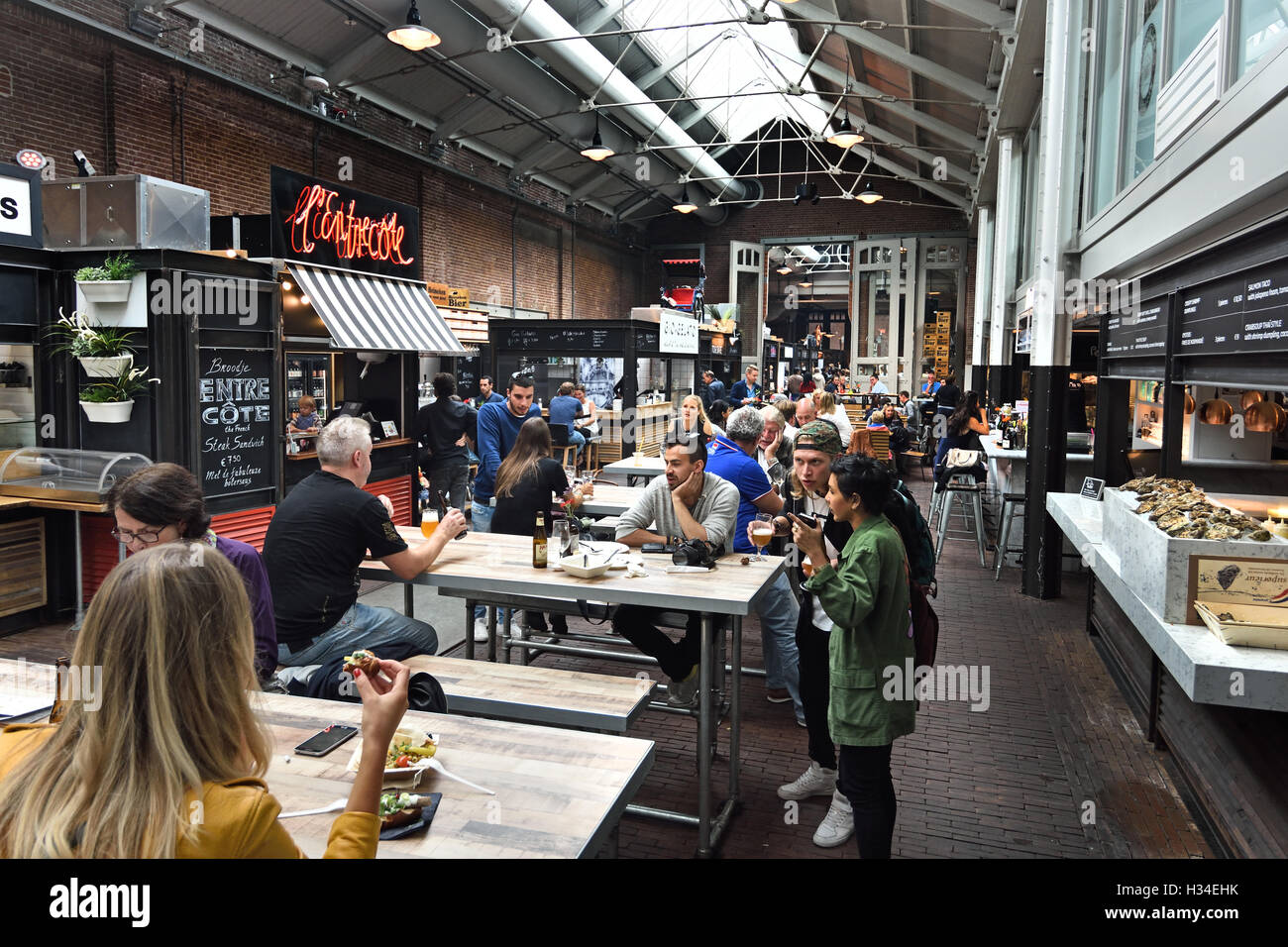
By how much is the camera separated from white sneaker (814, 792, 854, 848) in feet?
3.50

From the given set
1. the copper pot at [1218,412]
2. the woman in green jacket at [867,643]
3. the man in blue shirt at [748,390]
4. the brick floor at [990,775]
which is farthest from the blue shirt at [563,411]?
the woman in green jacket at [867,643]

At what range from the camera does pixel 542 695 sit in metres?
3.01

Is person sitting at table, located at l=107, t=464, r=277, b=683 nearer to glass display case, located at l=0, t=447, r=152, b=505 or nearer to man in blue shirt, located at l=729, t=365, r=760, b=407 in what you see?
glass display case, located at l=0, t=447, r=152, b=505

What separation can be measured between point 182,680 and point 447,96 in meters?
15.0

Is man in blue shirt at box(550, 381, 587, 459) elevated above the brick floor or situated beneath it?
elevated above

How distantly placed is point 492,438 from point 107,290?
279cm

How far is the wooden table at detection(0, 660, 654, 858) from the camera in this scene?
171cm

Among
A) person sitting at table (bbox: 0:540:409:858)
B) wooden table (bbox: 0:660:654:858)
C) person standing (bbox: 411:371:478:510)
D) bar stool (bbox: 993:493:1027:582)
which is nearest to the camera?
person sitting at table (bbox: 0:540:409:858)

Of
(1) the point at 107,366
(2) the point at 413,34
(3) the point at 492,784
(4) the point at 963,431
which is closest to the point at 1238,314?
(3) the point at 492,784

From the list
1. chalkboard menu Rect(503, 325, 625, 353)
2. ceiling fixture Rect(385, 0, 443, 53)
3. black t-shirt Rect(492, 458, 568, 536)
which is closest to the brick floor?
black t-shirt Rect(492, 458, 568, 536)

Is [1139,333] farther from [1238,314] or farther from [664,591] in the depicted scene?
[664,591]

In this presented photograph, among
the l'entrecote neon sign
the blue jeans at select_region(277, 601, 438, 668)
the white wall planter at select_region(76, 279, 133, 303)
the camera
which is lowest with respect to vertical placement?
the blue jeans at select_region(277, 601, 438, 668)
